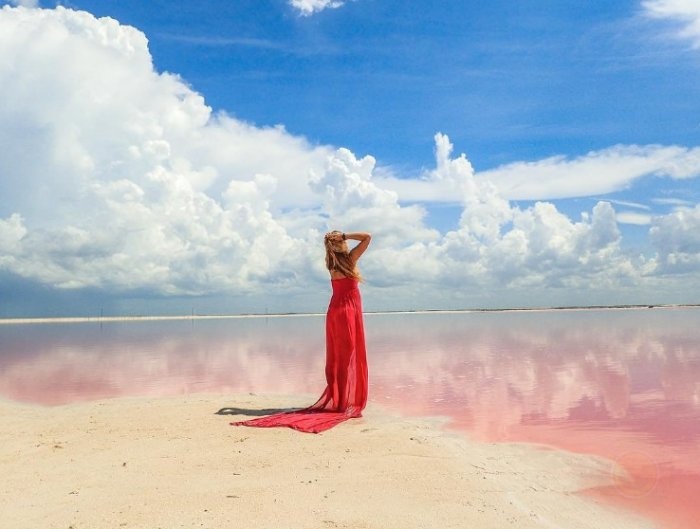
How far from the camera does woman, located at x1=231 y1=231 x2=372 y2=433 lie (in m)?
9.12

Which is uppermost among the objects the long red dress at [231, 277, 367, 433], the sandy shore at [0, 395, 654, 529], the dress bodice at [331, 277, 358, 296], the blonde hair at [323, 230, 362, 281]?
the blonde hair at [323, 230, 362, 281]

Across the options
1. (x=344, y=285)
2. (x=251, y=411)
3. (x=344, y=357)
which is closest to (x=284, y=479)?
(x=344, y=357)

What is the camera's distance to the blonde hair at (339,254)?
30.0ft

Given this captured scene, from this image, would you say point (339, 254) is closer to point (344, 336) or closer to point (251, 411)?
point (344, 336)

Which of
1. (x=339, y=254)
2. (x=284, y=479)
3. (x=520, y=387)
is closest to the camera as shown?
(x=284, y=479)

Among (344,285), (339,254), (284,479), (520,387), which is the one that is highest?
(339,254)

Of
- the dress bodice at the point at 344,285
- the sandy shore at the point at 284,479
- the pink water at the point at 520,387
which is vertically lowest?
the pink water at the point at 520,387

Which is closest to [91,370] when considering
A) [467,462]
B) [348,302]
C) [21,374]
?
[21,374]

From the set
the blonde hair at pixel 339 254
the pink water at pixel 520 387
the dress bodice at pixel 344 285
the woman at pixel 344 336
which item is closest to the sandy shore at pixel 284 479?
the pink water at pixel 520 387

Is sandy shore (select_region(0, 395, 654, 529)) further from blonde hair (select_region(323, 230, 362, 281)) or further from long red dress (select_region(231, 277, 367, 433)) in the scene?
blonde hair (select_region(323, 230, 362, 281))

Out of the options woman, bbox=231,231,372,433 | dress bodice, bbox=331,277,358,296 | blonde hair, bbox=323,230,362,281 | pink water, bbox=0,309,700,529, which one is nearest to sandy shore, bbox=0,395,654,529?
pink water, bbox=0,309,700,529

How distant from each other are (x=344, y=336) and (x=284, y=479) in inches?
154

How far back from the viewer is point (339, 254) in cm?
920

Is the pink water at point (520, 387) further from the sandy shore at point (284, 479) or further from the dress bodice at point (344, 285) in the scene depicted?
the dress bodice at point (344, 285)
